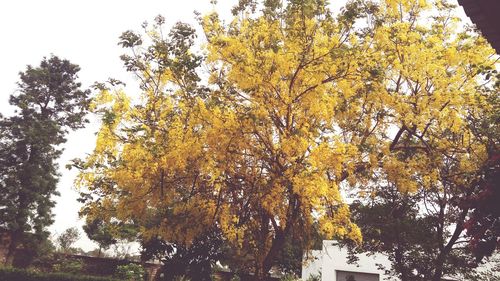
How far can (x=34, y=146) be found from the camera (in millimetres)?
26672

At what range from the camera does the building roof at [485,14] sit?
2.99 meters

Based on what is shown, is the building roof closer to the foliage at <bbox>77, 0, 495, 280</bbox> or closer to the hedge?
the foliage at <bbox>77, 0, 495, 280</bbox>

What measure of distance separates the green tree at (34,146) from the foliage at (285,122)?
17026mm

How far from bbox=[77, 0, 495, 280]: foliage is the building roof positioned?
5.10 metres

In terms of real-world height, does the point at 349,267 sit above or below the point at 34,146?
below

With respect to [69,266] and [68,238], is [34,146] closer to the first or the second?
[69,266]

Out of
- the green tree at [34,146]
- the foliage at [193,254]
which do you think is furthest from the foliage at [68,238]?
the foliage at [193,254]

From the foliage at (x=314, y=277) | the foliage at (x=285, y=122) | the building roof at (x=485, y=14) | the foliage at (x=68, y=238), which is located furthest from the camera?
the foliage at (x=68, y=238)

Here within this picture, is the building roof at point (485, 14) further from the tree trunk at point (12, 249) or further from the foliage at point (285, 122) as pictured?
the tree trunk at point (12, 249)

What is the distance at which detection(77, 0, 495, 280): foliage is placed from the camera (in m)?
8.86

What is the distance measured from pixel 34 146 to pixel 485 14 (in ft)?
93.9

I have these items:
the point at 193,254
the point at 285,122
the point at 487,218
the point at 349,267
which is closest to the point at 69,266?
the point at 193,254

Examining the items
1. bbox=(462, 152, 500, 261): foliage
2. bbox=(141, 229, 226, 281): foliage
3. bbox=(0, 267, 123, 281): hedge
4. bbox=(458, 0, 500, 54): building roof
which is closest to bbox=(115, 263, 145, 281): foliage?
bbox=(0, 267, 123, 281): hedge

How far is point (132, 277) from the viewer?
2359cm
